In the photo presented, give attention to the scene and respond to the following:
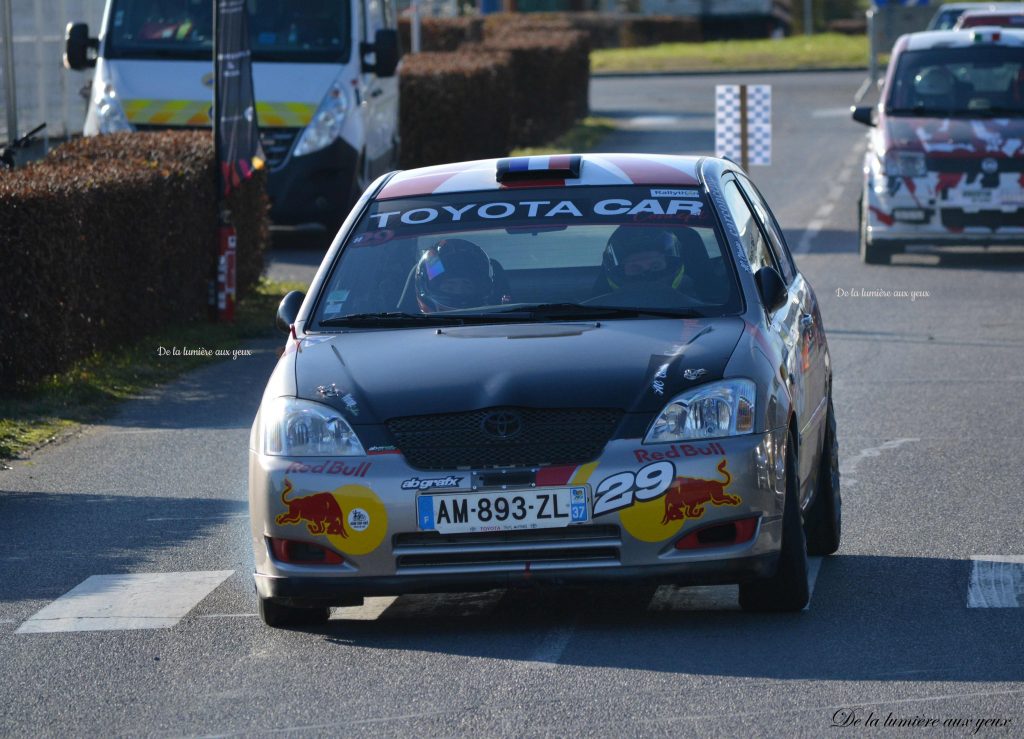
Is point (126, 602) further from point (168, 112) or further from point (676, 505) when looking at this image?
point (168, 112)

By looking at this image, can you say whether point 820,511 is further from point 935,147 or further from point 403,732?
point 935,147

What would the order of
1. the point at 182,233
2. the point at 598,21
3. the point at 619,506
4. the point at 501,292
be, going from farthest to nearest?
the point at 598,21, the point at 182,233, the point at 501,292, the point at 619,506

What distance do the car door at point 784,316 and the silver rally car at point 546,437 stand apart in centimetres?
2

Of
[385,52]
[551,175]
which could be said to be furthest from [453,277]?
[385,52]

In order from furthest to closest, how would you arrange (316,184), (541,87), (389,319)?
(541,87), (316,184), (389,319)

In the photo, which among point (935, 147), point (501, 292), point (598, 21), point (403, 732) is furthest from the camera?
point (598, 21)

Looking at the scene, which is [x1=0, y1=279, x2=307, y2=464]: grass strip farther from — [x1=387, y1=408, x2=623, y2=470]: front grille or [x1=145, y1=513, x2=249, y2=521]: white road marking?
[x1=387, y1=408, x2=623, y2=470]: front grille

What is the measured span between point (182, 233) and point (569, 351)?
851 cm

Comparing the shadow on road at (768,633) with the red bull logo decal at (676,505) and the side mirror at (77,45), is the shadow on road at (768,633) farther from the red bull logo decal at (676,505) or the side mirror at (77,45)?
A: the side mirror at (77,45)

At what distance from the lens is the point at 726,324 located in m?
6.85

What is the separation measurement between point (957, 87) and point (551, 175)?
37.5 ft

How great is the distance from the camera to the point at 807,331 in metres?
7.63

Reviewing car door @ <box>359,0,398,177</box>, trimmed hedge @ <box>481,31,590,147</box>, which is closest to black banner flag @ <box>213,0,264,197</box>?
car door @ <box>359,0,398,177</box>

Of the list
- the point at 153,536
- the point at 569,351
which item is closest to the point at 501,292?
the point at 569,351
